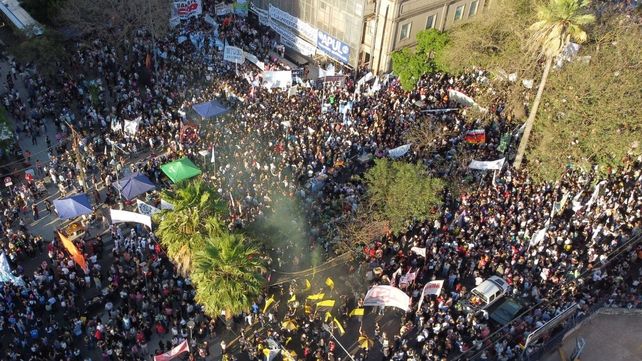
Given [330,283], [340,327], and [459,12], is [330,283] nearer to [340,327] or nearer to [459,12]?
[340,327]

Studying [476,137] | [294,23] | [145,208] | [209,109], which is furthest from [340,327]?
[294,23]

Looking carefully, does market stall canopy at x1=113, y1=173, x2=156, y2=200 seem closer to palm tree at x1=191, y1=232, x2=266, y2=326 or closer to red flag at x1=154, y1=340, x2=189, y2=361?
palm tree at x1=191, y1=232, x2=266, y2=326

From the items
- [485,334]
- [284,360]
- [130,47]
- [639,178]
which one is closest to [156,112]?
[130,47]

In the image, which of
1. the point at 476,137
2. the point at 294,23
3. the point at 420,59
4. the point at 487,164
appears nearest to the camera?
the point at 487,164

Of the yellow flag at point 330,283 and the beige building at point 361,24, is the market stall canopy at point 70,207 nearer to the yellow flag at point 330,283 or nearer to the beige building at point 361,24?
the yellow flag at point 330,283

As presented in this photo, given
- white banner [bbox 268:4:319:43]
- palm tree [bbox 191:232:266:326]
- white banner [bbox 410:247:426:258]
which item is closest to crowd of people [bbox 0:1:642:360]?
white banner [bbox 410:247:426:258]

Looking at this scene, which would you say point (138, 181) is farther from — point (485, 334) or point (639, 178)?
point (639, 178)

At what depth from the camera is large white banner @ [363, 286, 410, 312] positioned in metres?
24.1

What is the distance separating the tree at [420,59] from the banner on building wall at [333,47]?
3654mm

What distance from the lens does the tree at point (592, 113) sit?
101ft

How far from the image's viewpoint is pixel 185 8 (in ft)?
142

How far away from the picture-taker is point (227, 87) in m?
40.5

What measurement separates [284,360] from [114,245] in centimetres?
1099

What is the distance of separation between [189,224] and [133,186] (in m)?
6.59
